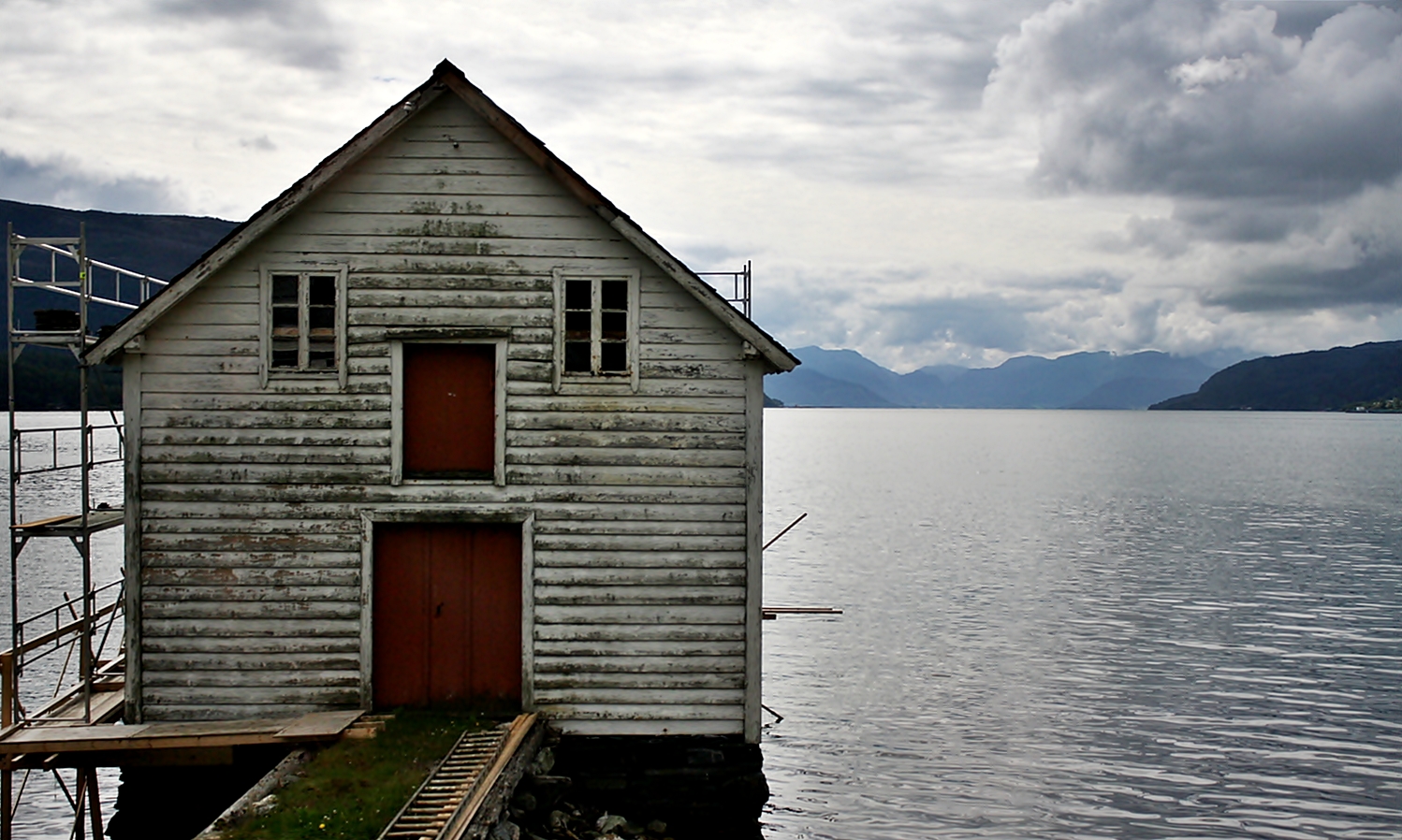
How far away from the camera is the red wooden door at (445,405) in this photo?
15.5 metres

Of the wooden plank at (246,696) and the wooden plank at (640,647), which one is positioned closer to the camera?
the wooden plank at (246,696)

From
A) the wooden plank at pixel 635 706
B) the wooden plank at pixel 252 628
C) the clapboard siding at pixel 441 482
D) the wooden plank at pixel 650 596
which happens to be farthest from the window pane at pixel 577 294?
the wooden plank at pixel 635 706

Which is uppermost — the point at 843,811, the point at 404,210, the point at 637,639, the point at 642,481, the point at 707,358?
the point at 404,210

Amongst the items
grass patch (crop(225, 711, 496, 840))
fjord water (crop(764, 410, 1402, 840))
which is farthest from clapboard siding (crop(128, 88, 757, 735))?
fjord water (crop(764, 410, 1402, 840))

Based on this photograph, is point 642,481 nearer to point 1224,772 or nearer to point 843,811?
point 843,811

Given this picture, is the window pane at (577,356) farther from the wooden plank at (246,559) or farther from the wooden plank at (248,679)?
the wooden plank at (248,679)

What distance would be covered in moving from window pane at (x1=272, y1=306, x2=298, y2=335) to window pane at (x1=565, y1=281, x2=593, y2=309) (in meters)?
3.62

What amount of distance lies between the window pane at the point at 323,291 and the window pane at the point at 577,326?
3141 mm

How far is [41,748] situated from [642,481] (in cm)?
812

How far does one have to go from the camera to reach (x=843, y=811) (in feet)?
69.1

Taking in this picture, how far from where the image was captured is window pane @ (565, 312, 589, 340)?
15.4 m

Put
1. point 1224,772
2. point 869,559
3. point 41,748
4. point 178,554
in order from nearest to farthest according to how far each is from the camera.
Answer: point 41,748 < point 178,554 < point 1224,772 < point 869,559

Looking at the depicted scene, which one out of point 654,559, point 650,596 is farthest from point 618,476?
point 650,596

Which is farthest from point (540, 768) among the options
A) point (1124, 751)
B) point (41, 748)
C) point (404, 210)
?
point (1124, 751)
